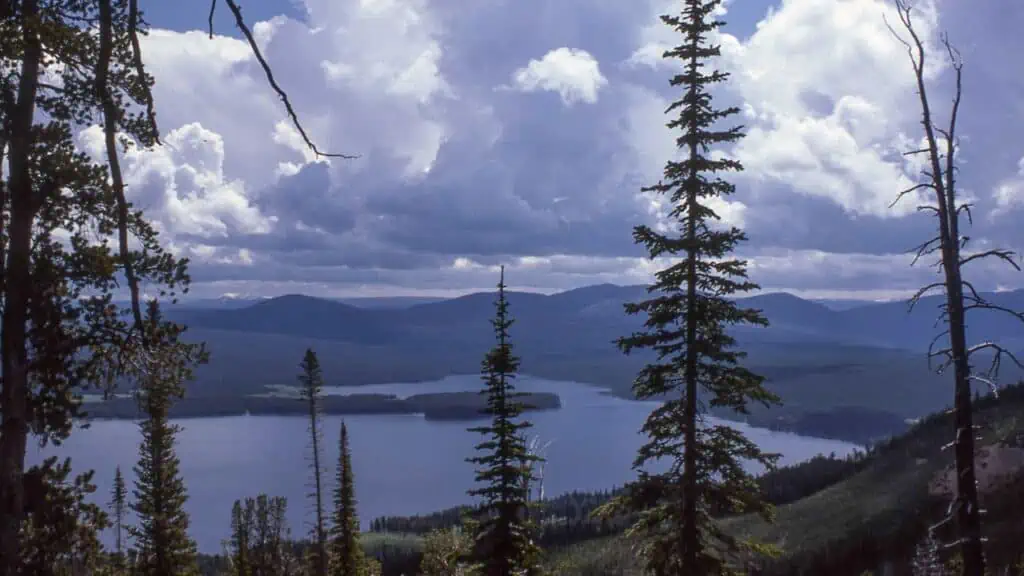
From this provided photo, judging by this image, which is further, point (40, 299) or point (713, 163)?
point (713, 163)

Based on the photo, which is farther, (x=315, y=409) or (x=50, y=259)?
(x=315, y=409)

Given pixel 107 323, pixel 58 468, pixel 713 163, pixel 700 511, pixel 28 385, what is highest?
pixel 713 163

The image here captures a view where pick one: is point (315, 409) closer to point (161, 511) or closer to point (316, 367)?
point (316, 367)

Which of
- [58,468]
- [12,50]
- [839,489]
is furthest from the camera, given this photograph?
[839,489]

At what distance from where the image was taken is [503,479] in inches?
794

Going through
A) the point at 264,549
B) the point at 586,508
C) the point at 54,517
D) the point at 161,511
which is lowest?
the point at 586,508

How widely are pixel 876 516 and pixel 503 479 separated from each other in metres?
115

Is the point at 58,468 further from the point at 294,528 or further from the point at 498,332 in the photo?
the point at 294,528

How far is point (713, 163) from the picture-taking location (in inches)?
655

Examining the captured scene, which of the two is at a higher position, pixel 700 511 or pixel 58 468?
pixel 58 468

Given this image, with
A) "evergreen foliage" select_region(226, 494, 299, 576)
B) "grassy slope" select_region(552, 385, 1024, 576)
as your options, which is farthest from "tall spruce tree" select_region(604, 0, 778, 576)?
"grassy slope" select_region(552, 385, 1024, 576)

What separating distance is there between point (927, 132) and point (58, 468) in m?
12.4

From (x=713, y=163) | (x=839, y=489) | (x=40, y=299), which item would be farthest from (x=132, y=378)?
(x=839, y=489)

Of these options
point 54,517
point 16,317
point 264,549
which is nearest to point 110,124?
point 16,317
